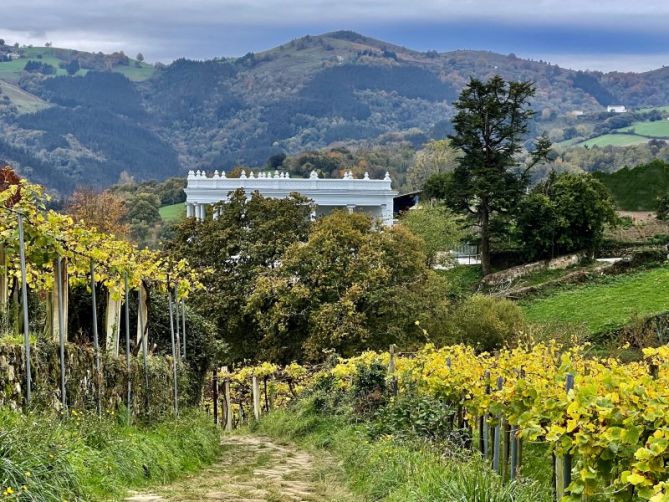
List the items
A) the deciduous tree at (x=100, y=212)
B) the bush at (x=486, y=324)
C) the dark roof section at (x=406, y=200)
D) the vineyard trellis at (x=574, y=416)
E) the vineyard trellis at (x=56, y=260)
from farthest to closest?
1. the dark roof section at (x=406, y=200)
2. the deciduous tree at (x=100, y=212)
3. the bush at (x=486, y=324)
4. the vineyard trellis at (x=56, y=260)
5. the vineyard trellis at (x=574, y=416)

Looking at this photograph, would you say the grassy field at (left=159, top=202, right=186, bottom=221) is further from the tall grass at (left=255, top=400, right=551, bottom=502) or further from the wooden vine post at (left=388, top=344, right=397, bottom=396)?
the tall grass at (left=255, top=400, right=551, bottom=502)

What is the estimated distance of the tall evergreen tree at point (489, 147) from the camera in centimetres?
5234

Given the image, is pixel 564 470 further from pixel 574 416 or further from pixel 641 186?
pixel 641 186

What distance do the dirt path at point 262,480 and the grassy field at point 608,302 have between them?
74.8ft

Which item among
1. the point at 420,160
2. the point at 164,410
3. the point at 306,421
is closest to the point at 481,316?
the point at 306,421

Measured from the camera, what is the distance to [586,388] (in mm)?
6402

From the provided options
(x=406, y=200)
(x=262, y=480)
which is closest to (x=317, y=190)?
(x=406, y=200)

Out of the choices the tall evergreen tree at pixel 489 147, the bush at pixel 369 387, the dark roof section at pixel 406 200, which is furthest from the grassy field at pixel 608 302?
the dark roof section at pixel 406 200

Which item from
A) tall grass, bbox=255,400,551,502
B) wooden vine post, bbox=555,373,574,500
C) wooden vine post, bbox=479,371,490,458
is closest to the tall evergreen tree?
tall grass, bbox=255,400,551,502

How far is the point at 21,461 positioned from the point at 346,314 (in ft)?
89.0

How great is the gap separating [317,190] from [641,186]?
21.1m

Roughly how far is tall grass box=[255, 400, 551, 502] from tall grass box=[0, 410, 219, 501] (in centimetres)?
218

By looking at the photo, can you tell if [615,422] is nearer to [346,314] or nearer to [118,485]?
[118,485]

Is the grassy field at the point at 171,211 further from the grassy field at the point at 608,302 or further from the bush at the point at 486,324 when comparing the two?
the bush at the point at 486,324
